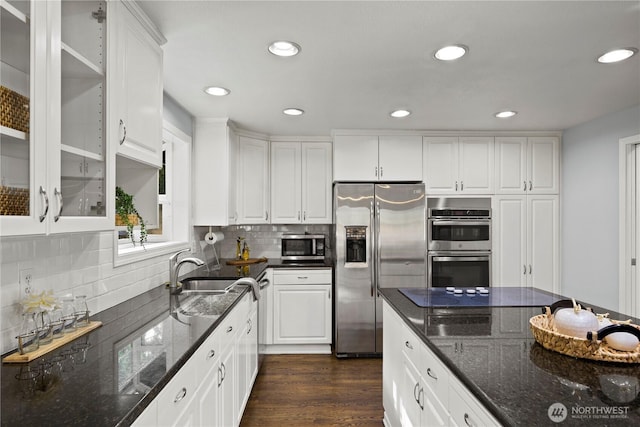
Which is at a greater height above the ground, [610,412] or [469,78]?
[469,78]

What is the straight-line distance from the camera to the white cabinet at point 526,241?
408 cm

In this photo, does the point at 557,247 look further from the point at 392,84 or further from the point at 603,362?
the point at 603,362

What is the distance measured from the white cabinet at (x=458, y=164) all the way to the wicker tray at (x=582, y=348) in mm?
2765

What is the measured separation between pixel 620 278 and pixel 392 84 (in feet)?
8.71

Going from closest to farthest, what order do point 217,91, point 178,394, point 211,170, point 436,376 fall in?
point 178,394, point 436,376, point 217,91, point 211,170

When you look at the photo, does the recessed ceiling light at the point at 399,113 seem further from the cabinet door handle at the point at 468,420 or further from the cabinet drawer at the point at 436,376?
the cabinet door handle at the point at 468,420

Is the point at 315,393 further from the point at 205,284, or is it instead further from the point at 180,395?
the point at 180,395

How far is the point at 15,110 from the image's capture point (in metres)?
1.03

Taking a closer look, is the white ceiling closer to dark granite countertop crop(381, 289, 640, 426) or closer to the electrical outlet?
the electrical outlet

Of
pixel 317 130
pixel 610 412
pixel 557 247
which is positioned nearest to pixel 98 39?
pixel 610 412

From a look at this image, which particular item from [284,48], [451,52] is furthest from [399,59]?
[284,48]

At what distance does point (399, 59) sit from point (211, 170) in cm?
210

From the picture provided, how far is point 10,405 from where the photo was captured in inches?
38.6

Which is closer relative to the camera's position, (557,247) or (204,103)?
(204,103)
